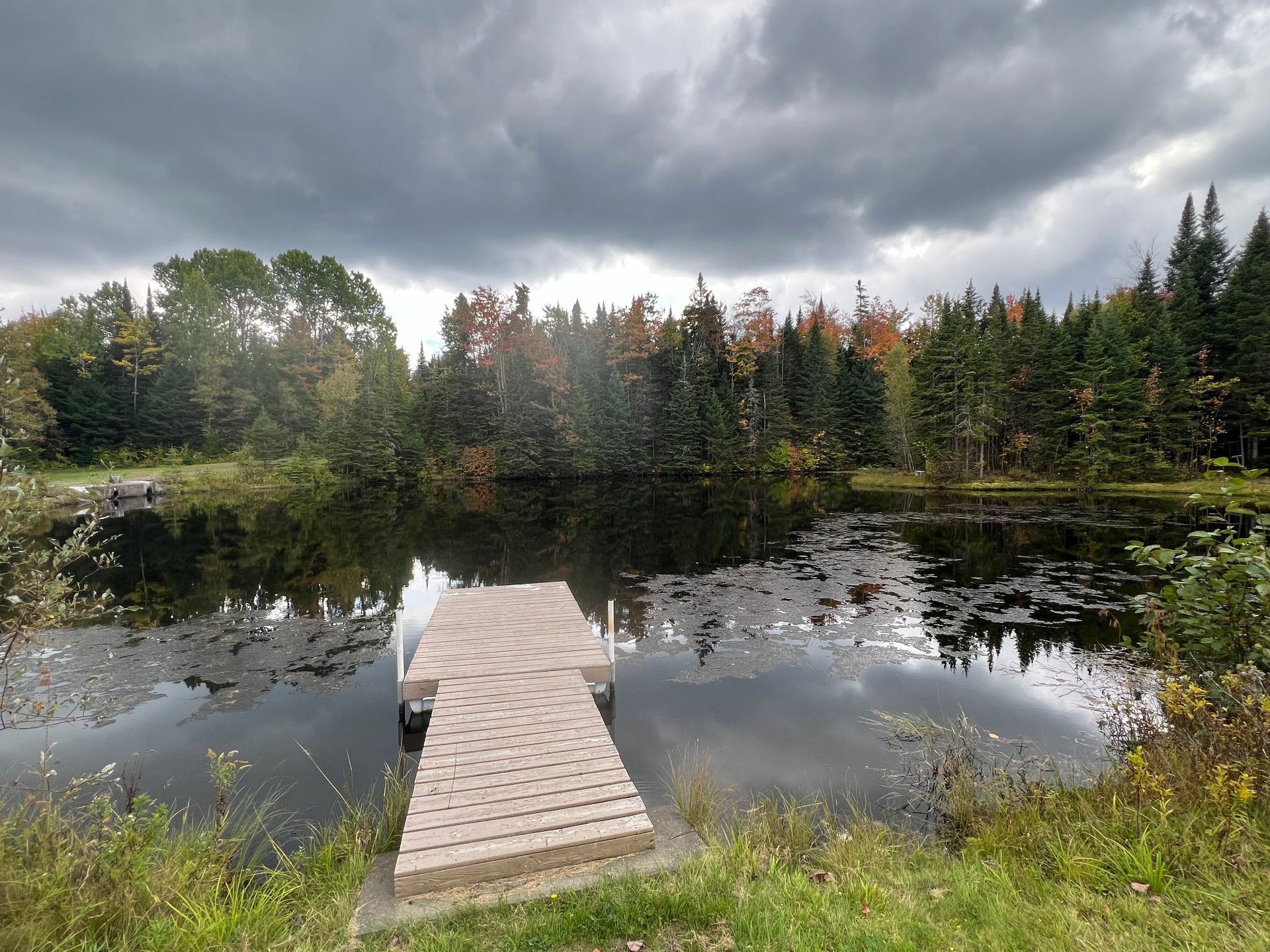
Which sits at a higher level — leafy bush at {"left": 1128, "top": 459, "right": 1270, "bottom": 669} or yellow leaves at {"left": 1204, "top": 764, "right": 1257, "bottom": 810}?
leafy bush at {"left": 1128, "top": 459, "right": 1270, "bottom": 669}

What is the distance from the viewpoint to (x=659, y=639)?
33.5 feet

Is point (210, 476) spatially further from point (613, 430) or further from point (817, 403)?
point (817, 403)

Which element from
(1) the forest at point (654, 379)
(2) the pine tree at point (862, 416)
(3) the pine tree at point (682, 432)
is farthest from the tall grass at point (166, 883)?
(2) the pine tree at point (862, 416)

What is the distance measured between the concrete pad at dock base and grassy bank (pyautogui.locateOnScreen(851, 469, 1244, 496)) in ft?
119

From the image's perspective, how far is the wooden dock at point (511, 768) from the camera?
3.91 metres

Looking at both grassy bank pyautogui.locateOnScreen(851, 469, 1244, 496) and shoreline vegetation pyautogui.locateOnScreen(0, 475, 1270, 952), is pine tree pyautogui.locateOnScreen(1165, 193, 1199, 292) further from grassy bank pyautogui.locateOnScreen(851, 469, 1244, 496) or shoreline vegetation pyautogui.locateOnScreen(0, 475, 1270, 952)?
shoreline vegetation pyautogui.locateOnScreen(0, 475, 1270, 952)

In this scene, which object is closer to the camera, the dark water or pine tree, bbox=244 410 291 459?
the dark water

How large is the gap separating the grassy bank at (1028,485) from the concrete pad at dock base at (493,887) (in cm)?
3638

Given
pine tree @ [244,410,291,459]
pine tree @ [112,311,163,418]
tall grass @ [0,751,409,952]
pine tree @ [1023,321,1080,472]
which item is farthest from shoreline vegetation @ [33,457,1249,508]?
tall grass @ [0,751,409,952]

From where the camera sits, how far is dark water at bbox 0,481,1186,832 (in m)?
6.58

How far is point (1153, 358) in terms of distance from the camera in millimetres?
34531

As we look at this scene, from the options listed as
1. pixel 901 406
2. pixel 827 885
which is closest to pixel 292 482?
pixel 827 885

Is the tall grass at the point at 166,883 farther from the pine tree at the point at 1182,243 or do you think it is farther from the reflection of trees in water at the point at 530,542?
the pine tree at the point at 1182,243

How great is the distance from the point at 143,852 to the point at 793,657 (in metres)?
8.34
